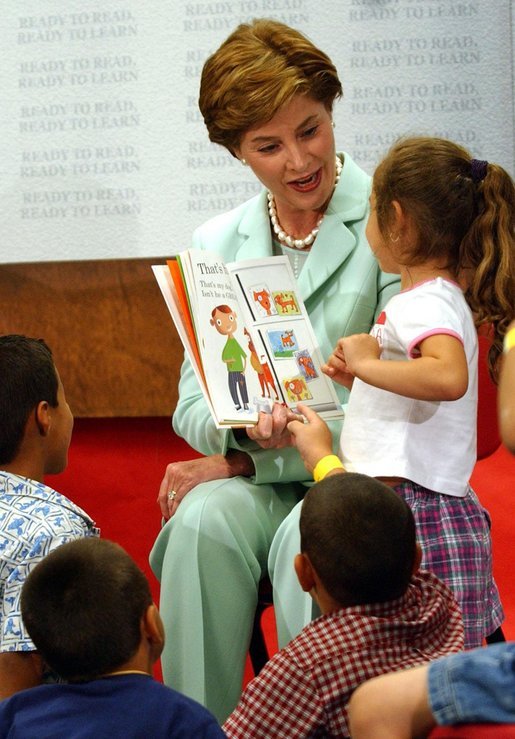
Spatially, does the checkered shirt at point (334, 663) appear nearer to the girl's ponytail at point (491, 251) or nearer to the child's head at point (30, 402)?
the girl's ponytail at point (491, 251)

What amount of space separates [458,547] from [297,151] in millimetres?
977

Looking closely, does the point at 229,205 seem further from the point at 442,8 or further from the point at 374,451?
the point at 374,451

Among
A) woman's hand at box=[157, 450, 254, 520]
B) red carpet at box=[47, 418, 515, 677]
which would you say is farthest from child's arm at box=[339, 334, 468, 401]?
red carpet at box=[47, 418, 515, 677]

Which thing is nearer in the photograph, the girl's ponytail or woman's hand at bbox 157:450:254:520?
the girl's ponytail

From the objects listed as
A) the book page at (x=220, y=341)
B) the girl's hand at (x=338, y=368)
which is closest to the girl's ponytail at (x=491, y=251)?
the girl's hand at (x=338, y=368)

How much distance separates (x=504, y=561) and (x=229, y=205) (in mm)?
1606

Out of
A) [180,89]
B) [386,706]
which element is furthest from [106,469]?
[386,706]

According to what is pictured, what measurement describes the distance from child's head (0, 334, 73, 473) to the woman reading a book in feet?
0.98

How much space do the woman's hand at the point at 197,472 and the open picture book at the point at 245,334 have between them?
22cm

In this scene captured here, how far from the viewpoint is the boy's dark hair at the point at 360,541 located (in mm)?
1549

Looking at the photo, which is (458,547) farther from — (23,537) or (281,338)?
(23,537)

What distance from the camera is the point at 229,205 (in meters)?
3.94

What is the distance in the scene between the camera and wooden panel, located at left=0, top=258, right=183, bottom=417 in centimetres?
402

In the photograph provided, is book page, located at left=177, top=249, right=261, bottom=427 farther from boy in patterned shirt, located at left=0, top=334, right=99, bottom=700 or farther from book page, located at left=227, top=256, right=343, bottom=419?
boy in patterned shirt, located at left=0, top=334, right=99, bottom=700
